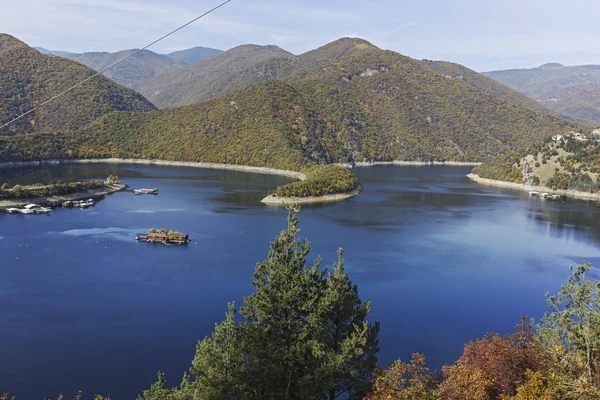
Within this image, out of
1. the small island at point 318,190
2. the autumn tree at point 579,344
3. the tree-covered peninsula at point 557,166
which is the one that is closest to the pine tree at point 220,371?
the autumn tree at point 579,344

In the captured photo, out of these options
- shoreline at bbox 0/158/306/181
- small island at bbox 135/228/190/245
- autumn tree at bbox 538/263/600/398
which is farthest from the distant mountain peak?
autumn tree at bbox 538/263/600/398

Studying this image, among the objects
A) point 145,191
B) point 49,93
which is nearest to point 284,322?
point 145,191

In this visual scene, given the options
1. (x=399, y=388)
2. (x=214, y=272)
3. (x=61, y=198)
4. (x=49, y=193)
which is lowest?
(x=214, y=272)

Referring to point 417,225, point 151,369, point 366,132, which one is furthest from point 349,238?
point 366,132

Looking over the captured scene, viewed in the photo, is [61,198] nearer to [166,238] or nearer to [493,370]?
[166,238]

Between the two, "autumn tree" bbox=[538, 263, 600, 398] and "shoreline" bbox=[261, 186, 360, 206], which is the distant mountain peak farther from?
"autumn tree" bbox=[538, 263, 600, 398]

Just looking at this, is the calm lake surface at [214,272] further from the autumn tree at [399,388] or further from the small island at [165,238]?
the autumn tree at [399,388]

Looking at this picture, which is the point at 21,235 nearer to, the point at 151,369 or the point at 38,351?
the point at 38,351
